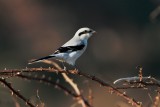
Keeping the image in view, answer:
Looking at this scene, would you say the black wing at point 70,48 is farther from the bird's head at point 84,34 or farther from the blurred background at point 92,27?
the blurred background at point 92,27

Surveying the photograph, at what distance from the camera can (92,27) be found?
2959 cm

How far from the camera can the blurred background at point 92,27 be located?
2514cm

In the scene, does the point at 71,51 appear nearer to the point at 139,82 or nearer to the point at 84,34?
the point at 84,34

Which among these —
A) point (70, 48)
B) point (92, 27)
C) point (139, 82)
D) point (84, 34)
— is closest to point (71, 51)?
point (70, 48)

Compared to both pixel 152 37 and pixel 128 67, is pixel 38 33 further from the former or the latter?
pixel 128 67

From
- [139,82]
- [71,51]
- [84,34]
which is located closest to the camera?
[139,82]

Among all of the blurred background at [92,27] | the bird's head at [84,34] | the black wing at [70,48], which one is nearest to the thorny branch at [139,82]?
the black wing at [70,48]

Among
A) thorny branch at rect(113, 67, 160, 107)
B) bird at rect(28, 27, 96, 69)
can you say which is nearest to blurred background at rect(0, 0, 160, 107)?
bird at rect(28, 27, 96, 69)

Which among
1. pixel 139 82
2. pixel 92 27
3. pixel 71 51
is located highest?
pixel 139 82

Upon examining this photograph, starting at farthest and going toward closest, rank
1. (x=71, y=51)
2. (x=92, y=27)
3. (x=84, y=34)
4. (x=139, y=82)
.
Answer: (x=92, y=27)
(x=84, y=34)
(x=71, y=51)
(x=139, y=82)

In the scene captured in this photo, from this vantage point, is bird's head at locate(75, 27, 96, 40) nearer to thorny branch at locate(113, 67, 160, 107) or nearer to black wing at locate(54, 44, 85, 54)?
black wing at locate(54, 44, 85, 54)

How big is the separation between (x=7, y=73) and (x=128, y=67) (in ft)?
71.5

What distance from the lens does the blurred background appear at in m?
25.1

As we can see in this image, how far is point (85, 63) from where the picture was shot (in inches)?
966
